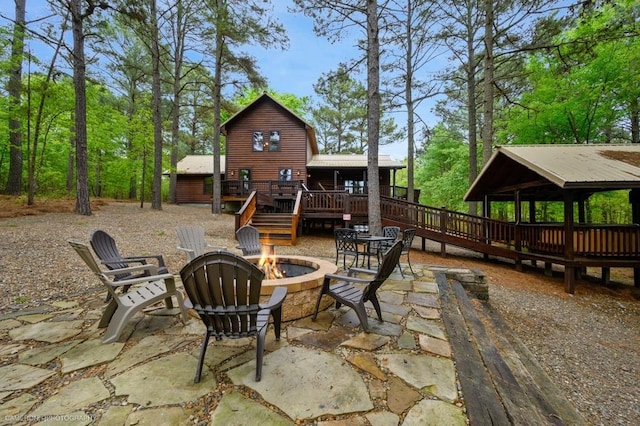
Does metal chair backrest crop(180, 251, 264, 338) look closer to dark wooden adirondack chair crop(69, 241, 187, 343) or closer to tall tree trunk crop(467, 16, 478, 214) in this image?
dark wooden adirondack chair crop(69, 241, 187, 343)

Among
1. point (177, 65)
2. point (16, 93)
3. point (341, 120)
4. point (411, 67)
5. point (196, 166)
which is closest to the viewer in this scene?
point (16, 93)

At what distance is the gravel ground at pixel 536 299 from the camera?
3.12 m

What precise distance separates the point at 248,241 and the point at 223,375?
2.99 metres

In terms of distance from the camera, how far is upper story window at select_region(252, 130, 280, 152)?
16.6 m

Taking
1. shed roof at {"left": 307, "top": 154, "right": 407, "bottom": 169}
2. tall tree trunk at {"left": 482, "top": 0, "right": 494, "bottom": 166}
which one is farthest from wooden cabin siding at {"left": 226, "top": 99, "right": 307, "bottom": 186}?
tall tree trunk at {"left": 482, "top": 0, "right": 494, "bottom": 166}

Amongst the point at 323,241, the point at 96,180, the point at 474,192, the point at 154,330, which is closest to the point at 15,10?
the point at 96,180

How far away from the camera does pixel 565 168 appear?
605 centimetres

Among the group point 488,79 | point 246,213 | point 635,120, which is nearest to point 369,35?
point 488,79

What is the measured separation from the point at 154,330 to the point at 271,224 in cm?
675

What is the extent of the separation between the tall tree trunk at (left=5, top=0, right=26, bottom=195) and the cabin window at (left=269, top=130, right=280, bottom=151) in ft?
34.2

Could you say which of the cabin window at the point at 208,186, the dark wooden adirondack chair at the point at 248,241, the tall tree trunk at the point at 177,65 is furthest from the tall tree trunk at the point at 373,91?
the cabin window at the point at 208,186

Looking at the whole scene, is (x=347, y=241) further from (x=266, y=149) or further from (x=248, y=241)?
(x=266, y=149)

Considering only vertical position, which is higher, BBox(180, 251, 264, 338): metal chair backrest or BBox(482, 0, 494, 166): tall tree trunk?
BBox(482, 0, 494, 166): tall tree trunk

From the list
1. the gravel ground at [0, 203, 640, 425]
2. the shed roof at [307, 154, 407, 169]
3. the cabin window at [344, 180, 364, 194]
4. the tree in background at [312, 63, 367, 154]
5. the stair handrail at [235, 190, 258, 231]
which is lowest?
the gravel ground at [0, 203, 640, 425]
